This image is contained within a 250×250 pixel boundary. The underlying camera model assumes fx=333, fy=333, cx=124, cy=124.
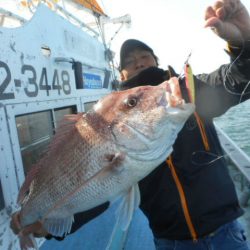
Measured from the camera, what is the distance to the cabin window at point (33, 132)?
3.10m

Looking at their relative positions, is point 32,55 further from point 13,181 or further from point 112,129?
point 112,129

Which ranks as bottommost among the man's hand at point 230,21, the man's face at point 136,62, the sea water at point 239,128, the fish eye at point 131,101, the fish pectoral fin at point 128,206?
the sea water at point 239,128

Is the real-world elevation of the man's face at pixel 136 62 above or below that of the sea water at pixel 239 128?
above

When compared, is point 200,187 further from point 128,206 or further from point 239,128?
point 239,128

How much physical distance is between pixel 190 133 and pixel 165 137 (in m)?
0.80

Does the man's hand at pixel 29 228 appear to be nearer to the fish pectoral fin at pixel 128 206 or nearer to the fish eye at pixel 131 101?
the fish pectoral fin at pixel 128 206

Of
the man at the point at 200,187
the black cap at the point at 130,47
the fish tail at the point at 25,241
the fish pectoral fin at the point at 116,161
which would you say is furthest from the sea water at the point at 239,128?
the fish pectoral fin at the point at 116,161

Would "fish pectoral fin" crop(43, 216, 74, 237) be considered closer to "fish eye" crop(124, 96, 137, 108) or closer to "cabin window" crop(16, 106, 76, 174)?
"fish eye" crop(124, 96, 137, 108)

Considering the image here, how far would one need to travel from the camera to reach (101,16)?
23.4 ft

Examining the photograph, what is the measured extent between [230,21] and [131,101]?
0.73m

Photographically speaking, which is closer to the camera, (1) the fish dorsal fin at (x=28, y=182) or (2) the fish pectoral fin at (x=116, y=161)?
(2) the fish pectoral fin at (x=116, y=161)

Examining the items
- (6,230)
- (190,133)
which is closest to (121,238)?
(6,230)

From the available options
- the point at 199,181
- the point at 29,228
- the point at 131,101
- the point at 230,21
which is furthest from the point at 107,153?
the point at 230,21

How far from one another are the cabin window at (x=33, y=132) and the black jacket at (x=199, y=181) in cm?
133
